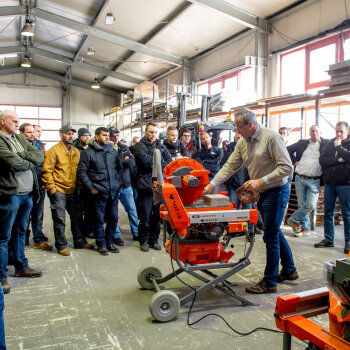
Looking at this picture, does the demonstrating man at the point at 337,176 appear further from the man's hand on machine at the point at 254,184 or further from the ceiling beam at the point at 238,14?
the ceiling beam at the point at 238,14

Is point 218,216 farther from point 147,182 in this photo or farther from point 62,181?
point 62,181

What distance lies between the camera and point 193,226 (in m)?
3.01

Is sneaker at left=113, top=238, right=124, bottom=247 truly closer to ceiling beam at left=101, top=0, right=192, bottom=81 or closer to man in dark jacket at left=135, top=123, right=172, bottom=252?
man in dark jacket at left=135, top=123, right=172, bottom=252

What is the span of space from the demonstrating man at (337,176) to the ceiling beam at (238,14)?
20.0ft

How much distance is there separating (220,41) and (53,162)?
9743 millimetres

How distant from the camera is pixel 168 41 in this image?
1338 centimetres

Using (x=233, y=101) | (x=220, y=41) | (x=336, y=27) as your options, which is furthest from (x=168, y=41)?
(x=336, y=27)

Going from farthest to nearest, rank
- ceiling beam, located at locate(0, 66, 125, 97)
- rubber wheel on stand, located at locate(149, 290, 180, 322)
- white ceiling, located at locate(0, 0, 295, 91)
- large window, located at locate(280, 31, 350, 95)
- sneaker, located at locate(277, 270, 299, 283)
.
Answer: ceiling beam, located at locate(0, 66, 125, 97), white ceiling, located at locate(0, 0, 295, 91), large window, located at locate(280, 31, 350, 95), sneaker, located at locate(277, 270, 299, 283), rubber wheel on stand, located at locate(149, 290, 180, 322)

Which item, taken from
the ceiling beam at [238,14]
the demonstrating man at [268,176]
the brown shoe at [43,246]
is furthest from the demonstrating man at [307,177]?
the ceiling beam at [238,14]

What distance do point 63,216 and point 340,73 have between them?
4.65 metres

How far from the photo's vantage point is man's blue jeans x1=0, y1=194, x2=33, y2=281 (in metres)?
3.29

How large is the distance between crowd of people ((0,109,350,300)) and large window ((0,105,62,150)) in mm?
17017

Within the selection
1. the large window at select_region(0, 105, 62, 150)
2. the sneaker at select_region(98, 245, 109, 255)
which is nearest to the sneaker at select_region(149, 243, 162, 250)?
the sneaker at select_region(98, 245, 109, 255)

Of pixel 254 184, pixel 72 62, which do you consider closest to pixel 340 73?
pixel 254 184
